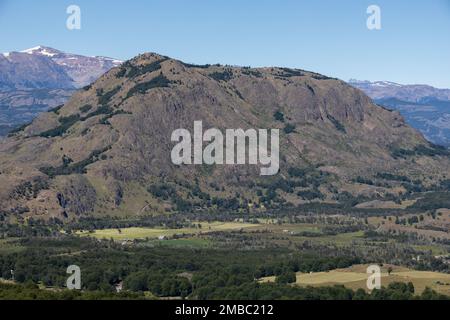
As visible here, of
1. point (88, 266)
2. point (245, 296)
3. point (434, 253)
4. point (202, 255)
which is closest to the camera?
point (245, 296)

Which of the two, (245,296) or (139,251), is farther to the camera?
(139,251)

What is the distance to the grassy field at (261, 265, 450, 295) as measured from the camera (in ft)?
459

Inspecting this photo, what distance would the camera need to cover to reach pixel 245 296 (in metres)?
123

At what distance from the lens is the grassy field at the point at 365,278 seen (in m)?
140

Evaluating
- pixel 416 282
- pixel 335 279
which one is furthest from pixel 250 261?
pixel 416 282

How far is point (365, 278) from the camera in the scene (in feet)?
484

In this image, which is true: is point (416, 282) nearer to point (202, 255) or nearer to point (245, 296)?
point (245, 296)

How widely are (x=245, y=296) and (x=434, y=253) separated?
276ft
